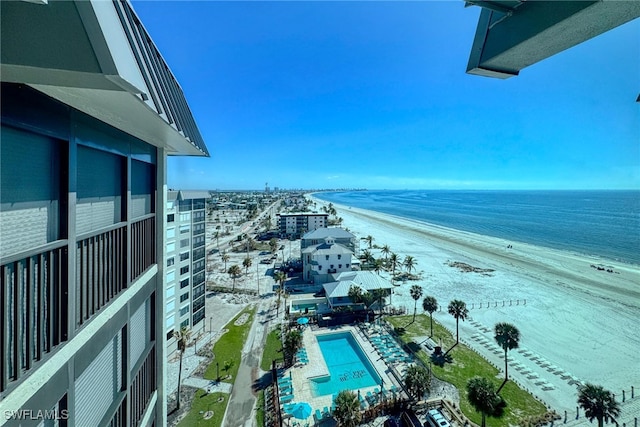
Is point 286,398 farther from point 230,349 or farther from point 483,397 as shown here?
point 483,397

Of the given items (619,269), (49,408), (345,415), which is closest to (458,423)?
(345,415)

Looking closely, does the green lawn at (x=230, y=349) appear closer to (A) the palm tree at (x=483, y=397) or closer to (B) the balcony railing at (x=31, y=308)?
(A) the palm tree at (x=483, y=397)

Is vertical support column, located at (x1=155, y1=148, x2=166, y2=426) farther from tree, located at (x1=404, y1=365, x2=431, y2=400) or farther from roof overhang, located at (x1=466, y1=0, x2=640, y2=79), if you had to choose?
tree, located at (x1=404, y1=365, x2=431, y2=400)

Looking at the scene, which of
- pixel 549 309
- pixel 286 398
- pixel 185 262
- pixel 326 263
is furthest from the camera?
pixel 326 263

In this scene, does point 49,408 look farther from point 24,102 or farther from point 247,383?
point 247,383

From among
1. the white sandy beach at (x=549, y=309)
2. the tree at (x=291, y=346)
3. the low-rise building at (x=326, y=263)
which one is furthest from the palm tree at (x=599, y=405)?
the low-rise building at (x=326, y=263)

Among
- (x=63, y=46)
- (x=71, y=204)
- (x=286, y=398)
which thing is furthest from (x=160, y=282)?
(x=286, y=398)
